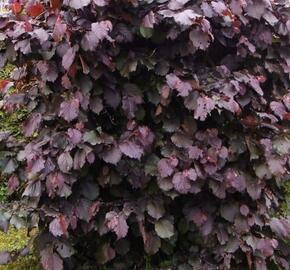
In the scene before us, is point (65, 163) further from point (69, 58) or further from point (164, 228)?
point (164, 228)

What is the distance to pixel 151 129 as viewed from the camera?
3080mm

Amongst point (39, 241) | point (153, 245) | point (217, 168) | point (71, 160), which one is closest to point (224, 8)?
point (217, 168)

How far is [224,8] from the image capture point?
2.79 metres

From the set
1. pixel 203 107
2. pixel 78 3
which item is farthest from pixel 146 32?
pixel 203 107

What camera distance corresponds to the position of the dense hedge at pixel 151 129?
282cm

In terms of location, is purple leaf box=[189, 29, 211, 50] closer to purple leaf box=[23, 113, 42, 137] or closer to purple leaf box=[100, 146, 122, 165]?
purple leaf box=[100, 146, 122, 165]

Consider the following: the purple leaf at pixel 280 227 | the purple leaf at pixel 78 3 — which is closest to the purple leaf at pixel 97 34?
the purple leaf at pixel 78 3

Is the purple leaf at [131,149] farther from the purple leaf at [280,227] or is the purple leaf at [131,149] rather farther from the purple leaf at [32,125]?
the purple leaf at [280,227]

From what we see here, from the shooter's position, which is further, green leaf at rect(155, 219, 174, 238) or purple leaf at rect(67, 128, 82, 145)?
green leaf at rect(155, 219, 174, 238)

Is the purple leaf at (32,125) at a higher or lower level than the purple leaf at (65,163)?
higher

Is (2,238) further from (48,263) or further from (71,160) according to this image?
(71,160)

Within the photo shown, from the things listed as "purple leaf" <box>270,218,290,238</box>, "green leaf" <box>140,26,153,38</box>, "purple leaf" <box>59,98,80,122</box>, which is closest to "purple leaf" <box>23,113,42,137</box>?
"purple leaf" <box>59,98,80,122</box>

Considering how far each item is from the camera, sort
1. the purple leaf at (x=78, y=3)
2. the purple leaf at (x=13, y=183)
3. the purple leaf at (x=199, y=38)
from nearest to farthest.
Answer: the purple leaf at (x=78, y=3), the purple leaf at (x=199, y=38), the purple leaf at (x=13, y=183)

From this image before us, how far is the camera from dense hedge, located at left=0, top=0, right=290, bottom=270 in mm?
2822
